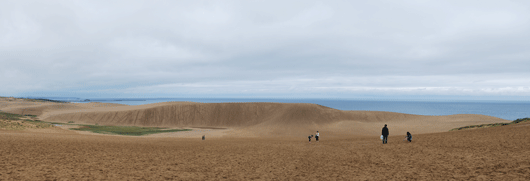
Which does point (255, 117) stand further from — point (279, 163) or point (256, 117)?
point (279, 163)

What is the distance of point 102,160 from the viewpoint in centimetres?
1536

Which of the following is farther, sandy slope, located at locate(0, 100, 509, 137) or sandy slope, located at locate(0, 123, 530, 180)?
sandy slope, located at locate(0, 100, 509, 137)

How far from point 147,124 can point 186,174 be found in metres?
61.4

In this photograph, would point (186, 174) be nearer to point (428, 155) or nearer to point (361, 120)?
point (428, 155)

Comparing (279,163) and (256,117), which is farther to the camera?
(256,117)

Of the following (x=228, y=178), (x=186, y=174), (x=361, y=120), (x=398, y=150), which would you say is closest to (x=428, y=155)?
(x=398, y=150)

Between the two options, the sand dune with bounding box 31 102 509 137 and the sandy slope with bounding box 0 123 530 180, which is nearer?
the sandy slope with bounding box 0 123 530 180

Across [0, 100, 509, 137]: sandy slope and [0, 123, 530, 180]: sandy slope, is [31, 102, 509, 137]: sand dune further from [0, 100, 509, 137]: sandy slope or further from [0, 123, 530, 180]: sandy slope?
[0, 123, 530, 180]: sandy slope

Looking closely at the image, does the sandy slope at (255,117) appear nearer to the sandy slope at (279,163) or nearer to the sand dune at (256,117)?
the sand dune at (256,117)

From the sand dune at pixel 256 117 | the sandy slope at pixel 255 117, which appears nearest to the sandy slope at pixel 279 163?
the sandy slope at pixel 255 117

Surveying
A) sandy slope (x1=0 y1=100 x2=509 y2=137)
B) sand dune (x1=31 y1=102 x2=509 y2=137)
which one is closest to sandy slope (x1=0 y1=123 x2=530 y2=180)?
sandy slope (x1=0 y1=100 x2=509 y2=137)

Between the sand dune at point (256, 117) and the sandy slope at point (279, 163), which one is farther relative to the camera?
the sand dune at point (256, 117)

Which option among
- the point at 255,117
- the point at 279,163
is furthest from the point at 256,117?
the point at 279,163

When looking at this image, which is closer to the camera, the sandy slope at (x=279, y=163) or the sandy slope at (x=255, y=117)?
the sandy slope at (x=279, y=163)
